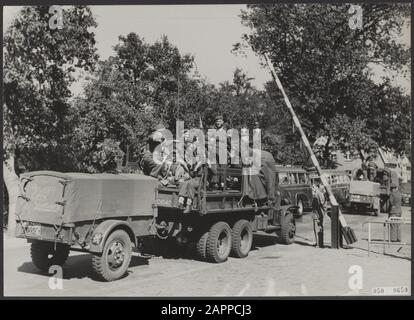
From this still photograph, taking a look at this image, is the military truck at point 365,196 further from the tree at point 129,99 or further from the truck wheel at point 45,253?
the truck wheel at point 45,253

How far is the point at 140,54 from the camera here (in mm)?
14656

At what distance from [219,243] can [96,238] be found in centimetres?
330

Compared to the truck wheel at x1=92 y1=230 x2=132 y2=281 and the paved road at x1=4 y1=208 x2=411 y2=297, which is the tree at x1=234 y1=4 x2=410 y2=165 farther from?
the truck wheel at x1=92 y1=230 x2=132 y2=281

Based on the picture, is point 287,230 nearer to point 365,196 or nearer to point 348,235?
point 348,235

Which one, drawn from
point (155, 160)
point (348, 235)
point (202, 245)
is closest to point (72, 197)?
point (155, 160)

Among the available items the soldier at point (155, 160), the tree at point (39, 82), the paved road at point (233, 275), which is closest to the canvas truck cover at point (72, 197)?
the paved road at point (233, 275)

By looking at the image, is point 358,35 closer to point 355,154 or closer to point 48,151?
point 355,154

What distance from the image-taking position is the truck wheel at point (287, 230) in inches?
510

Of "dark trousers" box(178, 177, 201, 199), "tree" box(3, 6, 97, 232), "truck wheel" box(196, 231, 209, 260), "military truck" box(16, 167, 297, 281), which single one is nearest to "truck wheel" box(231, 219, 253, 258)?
"military truck" box(16, 167, 297, 281)

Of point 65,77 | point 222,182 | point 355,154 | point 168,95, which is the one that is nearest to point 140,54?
point 168,95

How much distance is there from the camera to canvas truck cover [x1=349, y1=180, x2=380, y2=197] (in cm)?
2088

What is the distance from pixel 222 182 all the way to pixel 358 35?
30.0ft

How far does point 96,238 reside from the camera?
27.8 feet

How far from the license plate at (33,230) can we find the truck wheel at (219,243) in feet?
11.8
